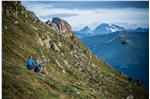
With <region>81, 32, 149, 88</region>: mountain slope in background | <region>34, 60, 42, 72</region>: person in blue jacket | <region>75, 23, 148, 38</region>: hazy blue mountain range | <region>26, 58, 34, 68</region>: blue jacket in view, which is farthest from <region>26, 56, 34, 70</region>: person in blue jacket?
<region>81, 32, 149, 88</region>: mountain slope in background

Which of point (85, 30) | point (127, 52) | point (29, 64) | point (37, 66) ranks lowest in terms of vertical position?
point (37, 66)

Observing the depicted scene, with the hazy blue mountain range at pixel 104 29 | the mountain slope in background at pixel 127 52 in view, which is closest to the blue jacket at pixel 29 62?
the hazy blue mountain range at pixel 104 29

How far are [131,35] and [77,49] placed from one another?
76.0 ft

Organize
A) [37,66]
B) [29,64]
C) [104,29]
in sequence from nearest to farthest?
[29,64] → [37,66] → [104,29]

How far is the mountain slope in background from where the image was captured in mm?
21594

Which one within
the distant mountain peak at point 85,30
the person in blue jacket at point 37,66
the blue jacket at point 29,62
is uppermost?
the distant mountain peak at point 85,30

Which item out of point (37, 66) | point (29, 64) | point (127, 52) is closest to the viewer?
point (29, 64)

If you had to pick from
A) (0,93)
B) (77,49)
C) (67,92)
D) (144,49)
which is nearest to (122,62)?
(144,49)

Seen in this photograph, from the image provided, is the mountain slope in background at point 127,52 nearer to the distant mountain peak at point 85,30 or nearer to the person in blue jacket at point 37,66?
the distant mountain peak at point 85,30

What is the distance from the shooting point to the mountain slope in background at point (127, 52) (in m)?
21.6

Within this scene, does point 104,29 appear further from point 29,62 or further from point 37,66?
point 29,62

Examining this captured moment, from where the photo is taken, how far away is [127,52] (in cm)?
2441

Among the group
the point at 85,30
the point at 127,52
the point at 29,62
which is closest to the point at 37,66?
the point at 29,62

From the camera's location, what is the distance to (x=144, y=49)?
21.6m
